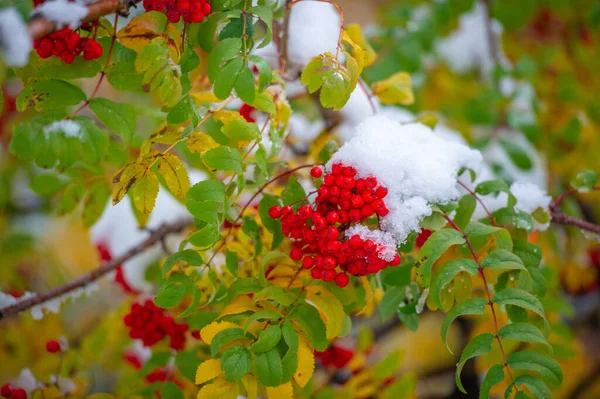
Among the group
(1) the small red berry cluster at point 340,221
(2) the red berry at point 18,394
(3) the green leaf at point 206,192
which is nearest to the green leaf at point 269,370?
(1) the small red berry cluster at point 340,221

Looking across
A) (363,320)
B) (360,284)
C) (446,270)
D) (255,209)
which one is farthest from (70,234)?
(446,270)

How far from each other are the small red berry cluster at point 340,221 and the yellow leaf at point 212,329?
0.55 ft

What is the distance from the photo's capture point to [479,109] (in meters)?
1.81

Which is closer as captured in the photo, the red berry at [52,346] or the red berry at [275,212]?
the red berry at [275,212]

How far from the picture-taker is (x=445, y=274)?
2.64ft

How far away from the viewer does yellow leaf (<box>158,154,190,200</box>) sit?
842 mm

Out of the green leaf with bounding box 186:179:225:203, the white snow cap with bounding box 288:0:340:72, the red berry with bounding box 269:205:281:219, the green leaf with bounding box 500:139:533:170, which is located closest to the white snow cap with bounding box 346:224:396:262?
the red berry with bounding box 269:205:281:219

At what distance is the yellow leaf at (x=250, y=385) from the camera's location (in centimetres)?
85

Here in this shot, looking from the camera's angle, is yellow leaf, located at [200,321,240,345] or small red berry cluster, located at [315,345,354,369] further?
small red berry cluster, located at [315,345,354,369]

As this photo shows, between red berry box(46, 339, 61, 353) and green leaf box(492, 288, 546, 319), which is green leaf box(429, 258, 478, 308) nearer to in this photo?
green leaf box(492, 288, 546, 319)

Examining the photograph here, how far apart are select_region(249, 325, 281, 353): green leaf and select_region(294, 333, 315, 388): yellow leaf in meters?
0.07

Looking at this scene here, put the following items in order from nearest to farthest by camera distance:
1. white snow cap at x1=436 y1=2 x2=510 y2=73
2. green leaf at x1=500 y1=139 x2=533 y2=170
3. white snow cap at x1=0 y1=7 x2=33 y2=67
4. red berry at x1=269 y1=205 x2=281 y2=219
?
white snow cap at x1=0 y1=7 x2=33 y2=67, red berry at x1=269 y1=205 x2=281 y2=219, green leaf at x1=500 y1=139 x2=533 y2=170, white snow cap at x1=436 y1=2 x2=510 y2=73

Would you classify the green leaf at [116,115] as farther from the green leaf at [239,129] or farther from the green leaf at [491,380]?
the green leaf at [491,380]

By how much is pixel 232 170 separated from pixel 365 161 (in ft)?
0.78
